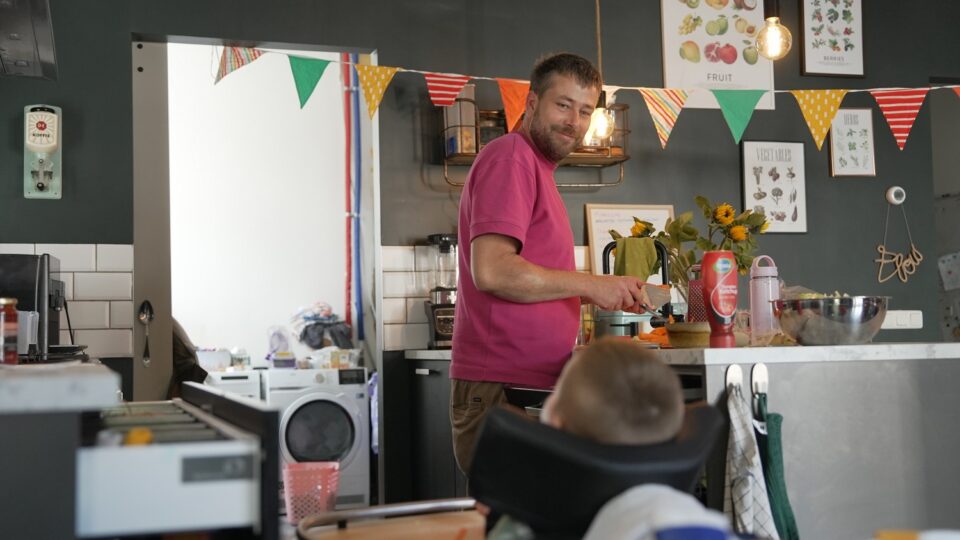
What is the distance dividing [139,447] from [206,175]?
563cm

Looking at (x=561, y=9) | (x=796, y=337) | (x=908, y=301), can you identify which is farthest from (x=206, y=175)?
(x=796, y=337)

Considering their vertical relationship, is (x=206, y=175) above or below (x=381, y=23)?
below

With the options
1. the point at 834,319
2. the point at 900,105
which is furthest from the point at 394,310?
the point at 900,105

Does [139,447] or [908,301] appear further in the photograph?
[908,301]

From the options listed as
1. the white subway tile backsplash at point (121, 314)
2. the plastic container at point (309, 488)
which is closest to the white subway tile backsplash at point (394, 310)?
the plastic container at point (309, 488)

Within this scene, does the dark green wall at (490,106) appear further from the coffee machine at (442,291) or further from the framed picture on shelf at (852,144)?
the coffee machine at (442,291)

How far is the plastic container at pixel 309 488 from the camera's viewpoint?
15.2ft

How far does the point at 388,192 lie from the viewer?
477 cm

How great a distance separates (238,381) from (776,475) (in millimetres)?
3794

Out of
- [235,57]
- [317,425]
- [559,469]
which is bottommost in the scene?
[317,425]

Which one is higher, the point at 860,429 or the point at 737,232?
the point at 737,232

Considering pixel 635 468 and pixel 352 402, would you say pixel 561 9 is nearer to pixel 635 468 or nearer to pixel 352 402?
pixel 352 402

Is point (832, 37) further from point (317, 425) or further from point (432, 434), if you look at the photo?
point (317, 425)

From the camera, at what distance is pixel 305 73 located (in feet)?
14.7
